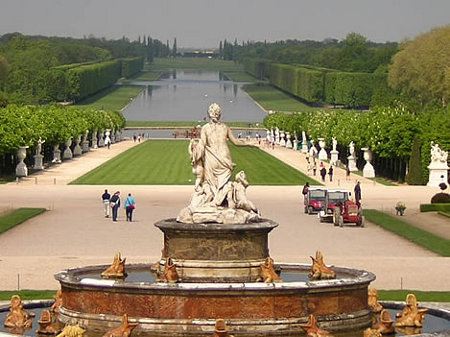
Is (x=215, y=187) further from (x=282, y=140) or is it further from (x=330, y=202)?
(x=282, y=140)

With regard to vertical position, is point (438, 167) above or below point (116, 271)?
below

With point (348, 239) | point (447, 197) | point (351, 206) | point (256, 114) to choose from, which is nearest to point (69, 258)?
point (348, 239)

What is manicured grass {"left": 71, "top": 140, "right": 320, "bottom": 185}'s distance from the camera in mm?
75625

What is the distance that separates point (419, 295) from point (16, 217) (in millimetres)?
23685

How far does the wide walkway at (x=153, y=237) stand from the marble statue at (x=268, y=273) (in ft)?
24.5

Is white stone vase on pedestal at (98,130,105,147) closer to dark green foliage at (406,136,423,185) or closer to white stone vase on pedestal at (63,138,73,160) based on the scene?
white stone vase on pedestal at (63,138,73,160)

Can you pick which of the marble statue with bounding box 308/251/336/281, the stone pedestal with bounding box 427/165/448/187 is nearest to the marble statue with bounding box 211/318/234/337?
the marble statue with bounding box 308/251/336/281

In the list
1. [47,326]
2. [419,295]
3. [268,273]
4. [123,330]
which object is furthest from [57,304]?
[419,295]

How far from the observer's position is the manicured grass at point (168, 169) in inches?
2977

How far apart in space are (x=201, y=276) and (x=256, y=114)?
16460 cm

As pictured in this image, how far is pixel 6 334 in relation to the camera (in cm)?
2438

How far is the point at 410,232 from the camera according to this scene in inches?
1933

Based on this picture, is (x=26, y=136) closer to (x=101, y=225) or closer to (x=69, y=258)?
(x=101, y=225)

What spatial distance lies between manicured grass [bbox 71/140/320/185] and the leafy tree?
80.3ft
